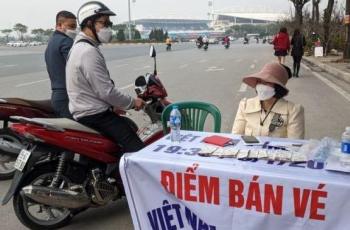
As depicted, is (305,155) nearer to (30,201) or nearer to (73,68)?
(73,68)

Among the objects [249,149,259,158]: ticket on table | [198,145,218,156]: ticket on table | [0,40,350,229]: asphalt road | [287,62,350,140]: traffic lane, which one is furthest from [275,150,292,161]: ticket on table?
[287,62,350,140]: traffic lane

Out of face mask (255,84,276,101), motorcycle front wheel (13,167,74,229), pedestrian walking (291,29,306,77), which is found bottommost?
motorcycle front wheel (13,167,74,229)

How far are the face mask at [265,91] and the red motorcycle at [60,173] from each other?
4.12ft

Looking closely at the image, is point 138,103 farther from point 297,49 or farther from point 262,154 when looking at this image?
point 297,49

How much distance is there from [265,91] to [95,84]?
4.40 feet

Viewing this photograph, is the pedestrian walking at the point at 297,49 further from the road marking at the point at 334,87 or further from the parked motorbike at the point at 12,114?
the parked motorbike at the point at 12,114

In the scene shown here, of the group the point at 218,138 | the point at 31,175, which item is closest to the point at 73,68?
the point at 31,175

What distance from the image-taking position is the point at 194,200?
3014 mm

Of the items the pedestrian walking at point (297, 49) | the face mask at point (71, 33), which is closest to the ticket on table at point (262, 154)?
the face mask at point (71, 33)

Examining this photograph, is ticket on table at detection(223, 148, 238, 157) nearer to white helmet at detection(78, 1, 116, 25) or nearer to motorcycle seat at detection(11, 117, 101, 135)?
motorcycle seat at detection(11, 117, 101, 135)

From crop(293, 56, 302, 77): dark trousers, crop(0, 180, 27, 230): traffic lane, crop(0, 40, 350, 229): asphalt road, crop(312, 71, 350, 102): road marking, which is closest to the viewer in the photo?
crop(0, 180, 27, 230): traffic lane

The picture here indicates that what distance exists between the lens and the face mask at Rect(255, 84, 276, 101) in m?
3.75

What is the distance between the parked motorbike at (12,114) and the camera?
5.16 meters

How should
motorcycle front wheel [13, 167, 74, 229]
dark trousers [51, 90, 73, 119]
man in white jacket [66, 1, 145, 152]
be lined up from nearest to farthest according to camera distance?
man in white jacket [66, 1, 145, 152], motorcycle front wheel [13, 167, 74, 229], dark trousers [51, 90, 73, 119]
